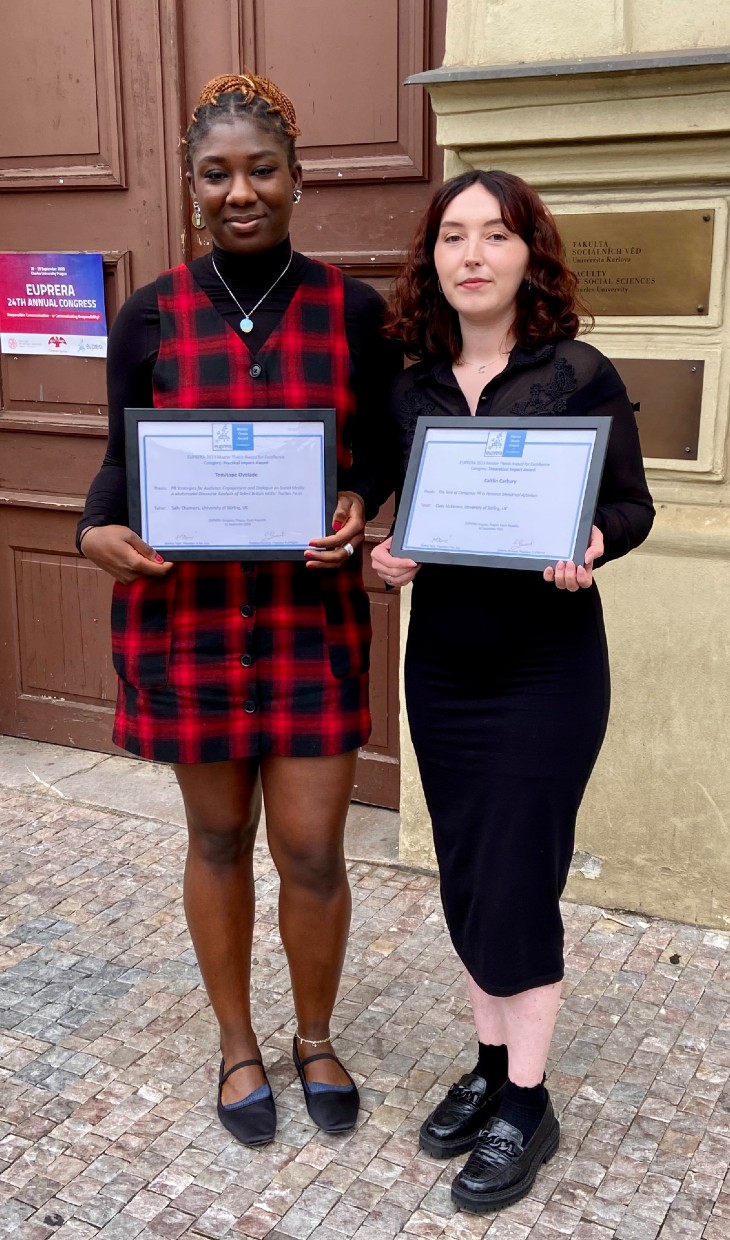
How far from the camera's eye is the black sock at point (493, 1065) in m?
2.74

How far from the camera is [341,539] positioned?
244cm

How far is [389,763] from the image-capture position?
4.44m

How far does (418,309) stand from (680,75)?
118 cm

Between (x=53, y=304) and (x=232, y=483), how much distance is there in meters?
2.65

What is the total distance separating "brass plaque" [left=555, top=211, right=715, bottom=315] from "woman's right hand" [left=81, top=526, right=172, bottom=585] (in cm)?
163

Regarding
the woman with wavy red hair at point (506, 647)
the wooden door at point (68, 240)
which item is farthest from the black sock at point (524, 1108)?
the wooden door at point (68, 240)

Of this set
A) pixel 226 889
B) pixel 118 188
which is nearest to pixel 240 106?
pixel 226 889

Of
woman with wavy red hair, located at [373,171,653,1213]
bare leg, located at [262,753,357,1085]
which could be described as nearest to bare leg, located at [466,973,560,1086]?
woman with wavy red hair, located at [373,171,653,1213]

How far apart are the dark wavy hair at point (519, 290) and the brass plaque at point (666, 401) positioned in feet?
3.43

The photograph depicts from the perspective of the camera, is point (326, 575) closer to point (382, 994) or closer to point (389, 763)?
point (382, 994)

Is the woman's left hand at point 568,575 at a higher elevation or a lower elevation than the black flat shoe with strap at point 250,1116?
higher

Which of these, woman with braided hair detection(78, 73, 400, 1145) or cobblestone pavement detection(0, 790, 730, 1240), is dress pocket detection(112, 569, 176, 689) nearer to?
woman with braided hair detection(78, 73, 400, 1145)

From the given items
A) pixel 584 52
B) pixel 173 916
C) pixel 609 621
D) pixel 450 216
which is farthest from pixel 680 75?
pixel 173 916

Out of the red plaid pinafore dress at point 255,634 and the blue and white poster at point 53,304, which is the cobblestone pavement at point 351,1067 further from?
the blue and white poster at point 53,304
